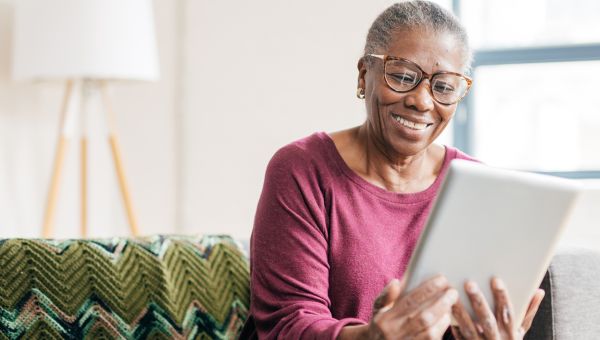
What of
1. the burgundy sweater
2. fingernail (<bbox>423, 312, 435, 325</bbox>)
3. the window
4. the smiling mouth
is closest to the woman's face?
the smiling mouth

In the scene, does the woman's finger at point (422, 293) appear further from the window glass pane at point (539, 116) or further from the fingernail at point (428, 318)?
the window glass pane at point (539, 116)

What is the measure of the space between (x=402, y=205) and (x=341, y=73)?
1926mm

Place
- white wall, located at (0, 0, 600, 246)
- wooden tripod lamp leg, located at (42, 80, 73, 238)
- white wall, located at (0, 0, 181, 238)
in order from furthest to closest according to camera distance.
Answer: white wall, located at (0, 0, 600, 246), white wall, located at (0, 0, 181, 238), wooden tripod lamp leg, located at (42, 80, 73, 238)

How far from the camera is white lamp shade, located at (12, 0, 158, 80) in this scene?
293 cm

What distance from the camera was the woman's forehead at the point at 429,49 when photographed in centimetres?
157

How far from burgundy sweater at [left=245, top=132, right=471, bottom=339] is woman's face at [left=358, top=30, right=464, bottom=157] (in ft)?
0.35

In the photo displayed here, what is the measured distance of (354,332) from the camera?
1.38m

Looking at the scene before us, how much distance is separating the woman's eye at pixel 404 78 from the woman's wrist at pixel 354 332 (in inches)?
17.1

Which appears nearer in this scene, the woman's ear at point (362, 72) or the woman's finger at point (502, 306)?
the woman's finger at point (502, 306)

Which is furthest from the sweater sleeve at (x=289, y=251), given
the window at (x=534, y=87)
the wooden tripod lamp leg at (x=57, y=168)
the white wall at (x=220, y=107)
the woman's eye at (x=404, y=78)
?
the window at (x=534, y=87)

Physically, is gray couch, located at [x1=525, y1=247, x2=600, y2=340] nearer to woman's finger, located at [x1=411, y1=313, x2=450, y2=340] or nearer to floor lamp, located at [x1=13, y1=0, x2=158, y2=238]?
woman's finger, located at [x1=411, y1=313, x2=450, y2=340]

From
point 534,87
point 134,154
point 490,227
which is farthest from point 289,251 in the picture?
point 534,87

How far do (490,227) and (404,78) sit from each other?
0.39 meters

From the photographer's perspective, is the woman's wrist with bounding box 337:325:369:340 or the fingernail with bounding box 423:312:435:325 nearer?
the fingernail with bounding box 423:312:435:325
